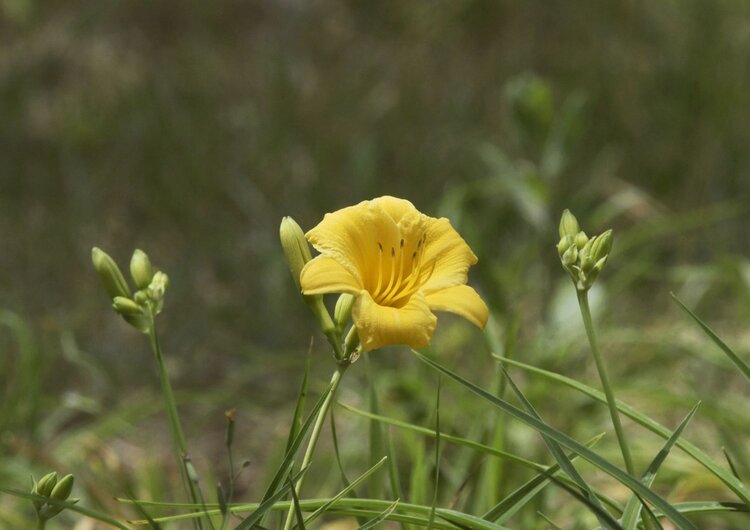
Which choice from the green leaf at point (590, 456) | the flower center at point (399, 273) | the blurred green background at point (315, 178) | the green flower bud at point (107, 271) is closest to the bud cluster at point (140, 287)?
the green flower bud at point (107, 271)

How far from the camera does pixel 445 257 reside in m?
1.23

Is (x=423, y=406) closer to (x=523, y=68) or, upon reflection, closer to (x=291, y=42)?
(x=523, y=68)

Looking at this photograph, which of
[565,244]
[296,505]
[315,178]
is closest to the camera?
[296,505]

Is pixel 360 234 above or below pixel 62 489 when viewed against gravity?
above

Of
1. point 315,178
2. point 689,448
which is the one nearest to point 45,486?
point 689,448

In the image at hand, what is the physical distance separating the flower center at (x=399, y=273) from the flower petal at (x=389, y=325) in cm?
11

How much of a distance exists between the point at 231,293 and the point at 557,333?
117cm

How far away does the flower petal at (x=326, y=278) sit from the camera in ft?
3.52

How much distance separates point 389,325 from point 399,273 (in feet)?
0.57

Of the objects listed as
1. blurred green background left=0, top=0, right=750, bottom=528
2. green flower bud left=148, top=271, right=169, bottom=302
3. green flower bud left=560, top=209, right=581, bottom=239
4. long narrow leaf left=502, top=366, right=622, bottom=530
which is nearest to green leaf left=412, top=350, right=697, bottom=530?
long narrow leaf left=502, top=366, right=622, bottom=530

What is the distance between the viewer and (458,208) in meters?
2.65

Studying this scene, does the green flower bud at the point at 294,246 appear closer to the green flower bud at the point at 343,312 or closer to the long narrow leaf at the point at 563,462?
the green flower bud at the point at 343,312

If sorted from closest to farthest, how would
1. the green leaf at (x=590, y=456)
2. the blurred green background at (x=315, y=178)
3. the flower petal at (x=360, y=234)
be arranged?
the green leaf at (x=590, y=456) < the flower petal at (x=360, y=234) < the blurred green background at (x=315, y=178)

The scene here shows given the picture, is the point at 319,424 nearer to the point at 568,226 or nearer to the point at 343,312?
the point at 343,312
